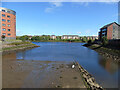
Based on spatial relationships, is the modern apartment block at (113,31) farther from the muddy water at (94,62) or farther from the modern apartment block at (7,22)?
the modern apartment block at (7,22)

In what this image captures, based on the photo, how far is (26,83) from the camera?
411 inches

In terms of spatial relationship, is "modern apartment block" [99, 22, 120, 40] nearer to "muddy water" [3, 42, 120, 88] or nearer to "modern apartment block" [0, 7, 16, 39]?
"muddy water" [3, 42, 120, 88]

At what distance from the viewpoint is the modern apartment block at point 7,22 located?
52469 mm

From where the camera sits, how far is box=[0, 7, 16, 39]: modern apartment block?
5247 centimetres

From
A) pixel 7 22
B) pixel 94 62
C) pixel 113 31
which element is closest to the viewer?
pixel 94 62

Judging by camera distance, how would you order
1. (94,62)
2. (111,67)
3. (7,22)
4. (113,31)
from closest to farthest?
(111,67) → (94,62) → (7,22) → (113,31)

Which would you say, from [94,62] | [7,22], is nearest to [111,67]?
[94,62]

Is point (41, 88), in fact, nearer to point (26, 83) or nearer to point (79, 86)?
point (26, 83)

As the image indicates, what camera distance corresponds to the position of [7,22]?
5547 cm

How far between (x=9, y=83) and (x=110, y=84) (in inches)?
470

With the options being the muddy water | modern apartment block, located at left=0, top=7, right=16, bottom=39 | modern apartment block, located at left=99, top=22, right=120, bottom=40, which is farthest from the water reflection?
modern apartment block, located at left=0, top=7, right=16, bottom=39

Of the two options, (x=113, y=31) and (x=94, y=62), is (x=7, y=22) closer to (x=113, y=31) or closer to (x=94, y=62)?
(x=94, y=62)

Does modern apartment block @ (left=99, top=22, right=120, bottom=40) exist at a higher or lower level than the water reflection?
higher

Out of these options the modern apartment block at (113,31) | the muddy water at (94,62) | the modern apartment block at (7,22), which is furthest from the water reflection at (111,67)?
the modern apartment block at (7,22)
